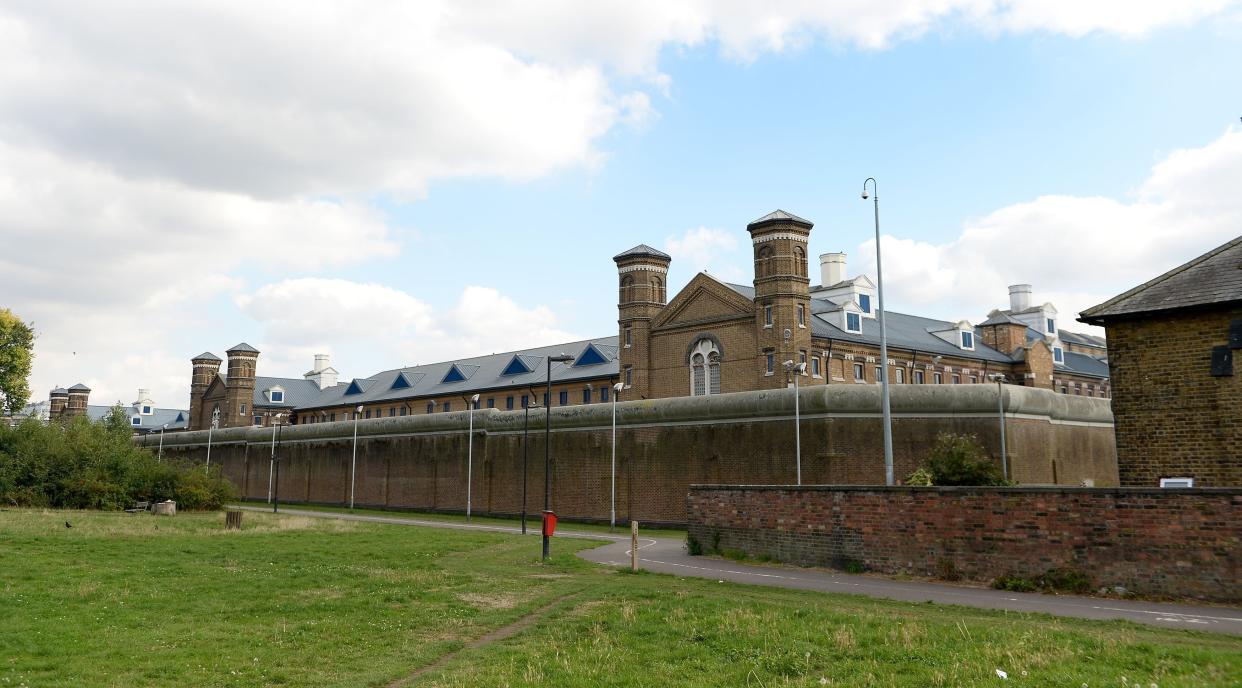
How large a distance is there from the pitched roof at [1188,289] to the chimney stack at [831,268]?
1737 inches

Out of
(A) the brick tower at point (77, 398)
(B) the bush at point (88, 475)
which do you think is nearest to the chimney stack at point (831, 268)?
(B) the bush at point (88, 475)

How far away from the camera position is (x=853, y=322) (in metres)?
54.4

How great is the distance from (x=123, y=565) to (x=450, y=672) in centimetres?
1218

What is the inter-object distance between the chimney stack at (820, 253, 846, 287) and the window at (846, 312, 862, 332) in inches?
329

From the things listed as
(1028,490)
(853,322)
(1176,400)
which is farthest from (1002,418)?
(853,322)

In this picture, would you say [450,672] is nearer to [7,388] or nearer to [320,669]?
[320,669]

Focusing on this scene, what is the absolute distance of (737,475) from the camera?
111 ft

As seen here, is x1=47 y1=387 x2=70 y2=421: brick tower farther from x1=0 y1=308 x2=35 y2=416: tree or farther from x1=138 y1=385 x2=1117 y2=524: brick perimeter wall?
x1=138 y1=385 x2=1117 y2=524: brick perimeter wall

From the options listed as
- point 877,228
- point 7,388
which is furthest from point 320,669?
point 7,388

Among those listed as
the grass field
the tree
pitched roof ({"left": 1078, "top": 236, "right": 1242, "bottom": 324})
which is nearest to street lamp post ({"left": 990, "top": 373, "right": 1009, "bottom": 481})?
pitched roof ({"left": 1078, "top": 236, "right": 1242, "bottom": 324})

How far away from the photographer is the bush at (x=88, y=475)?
38.3 m

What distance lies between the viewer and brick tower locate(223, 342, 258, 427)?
86375 millimetres

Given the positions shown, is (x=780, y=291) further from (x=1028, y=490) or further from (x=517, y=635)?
(x=517, y=635)

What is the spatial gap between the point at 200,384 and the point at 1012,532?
93140mm
